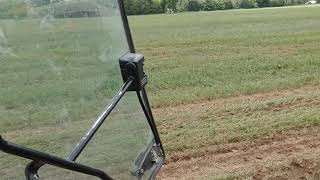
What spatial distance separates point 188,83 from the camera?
30.6 ft

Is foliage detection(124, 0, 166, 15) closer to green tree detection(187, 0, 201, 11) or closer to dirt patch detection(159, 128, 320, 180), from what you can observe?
green tree detection(187, 0, 201, 11)

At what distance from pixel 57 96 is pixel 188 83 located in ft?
25.2

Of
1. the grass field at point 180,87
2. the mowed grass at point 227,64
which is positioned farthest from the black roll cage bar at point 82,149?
the mowed grass at point 227,64

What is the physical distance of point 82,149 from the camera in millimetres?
1658

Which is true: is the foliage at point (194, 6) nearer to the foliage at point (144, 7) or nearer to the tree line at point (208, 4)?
the tree line at point (208, 4)

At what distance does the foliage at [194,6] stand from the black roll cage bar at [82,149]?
146 ft

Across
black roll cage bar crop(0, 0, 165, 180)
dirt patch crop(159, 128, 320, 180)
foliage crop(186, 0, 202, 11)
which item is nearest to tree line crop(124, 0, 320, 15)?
foliage crop(186, 0, 202, 11)

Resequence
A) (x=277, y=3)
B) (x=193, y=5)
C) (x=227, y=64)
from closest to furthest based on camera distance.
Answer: (x=227, y=64) → (x=193, y=5) → (x=277, y=3)

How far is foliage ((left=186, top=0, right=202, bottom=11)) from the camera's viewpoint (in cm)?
4647

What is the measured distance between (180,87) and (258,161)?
386cm

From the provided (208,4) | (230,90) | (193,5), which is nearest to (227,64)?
(230,90)

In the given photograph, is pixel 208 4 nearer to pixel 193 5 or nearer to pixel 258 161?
pixel 193 5

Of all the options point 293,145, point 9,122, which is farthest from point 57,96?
point 293,145

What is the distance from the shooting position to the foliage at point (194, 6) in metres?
46.5
